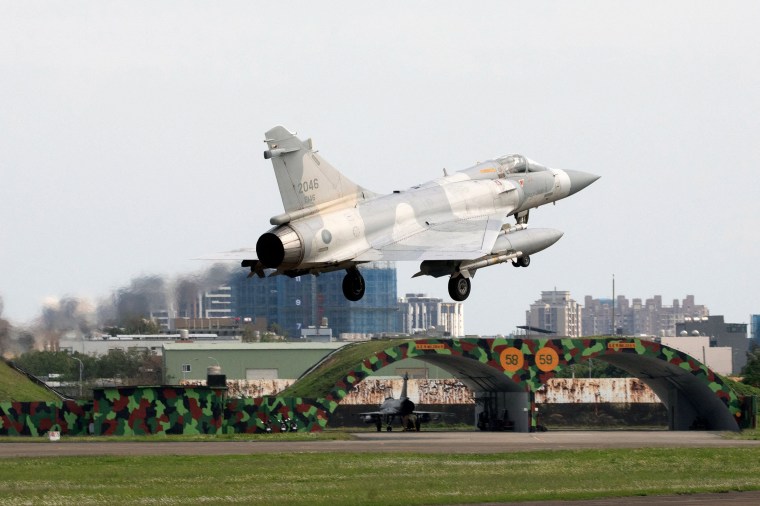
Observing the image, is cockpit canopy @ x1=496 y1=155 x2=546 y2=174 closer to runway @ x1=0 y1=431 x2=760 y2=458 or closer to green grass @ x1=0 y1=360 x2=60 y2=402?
runway @ x1=0 y1=431 x2=760 y2=458

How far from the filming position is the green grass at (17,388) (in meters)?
82.1

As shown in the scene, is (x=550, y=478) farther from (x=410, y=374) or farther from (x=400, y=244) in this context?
(x=410, y=374)

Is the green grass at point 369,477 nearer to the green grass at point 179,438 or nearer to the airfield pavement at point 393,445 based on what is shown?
the airfield pavement at point 393,445

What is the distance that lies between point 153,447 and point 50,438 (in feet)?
36.7

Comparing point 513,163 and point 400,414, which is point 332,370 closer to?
point 400,414

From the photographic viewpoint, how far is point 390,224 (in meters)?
42.1

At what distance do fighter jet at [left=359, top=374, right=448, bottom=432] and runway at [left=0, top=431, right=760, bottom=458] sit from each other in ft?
54.2

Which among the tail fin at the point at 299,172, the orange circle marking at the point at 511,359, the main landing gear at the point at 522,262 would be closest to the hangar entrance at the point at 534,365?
the orange circle marking at the point at 511,359

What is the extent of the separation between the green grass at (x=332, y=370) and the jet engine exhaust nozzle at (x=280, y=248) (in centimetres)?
4660

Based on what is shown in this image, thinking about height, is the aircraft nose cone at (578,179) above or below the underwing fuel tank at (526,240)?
above

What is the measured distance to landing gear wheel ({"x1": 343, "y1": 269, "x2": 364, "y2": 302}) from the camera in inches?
1661

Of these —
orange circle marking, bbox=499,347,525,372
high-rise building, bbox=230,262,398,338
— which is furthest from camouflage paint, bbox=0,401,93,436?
high-rise building, bbox=230,262,398,338

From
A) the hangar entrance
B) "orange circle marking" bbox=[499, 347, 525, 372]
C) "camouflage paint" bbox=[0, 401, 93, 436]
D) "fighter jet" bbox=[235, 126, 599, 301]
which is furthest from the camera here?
"orange circle marking" bbox=[499, 347, 525, 372]

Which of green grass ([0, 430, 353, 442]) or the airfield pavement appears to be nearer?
the airfield pavement
